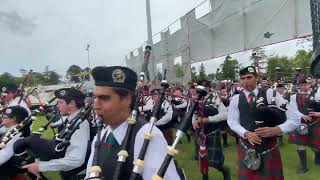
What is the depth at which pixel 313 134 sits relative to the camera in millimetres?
7898

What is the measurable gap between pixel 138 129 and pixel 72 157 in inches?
70.8

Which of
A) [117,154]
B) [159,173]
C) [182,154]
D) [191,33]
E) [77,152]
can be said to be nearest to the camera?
[159,173]

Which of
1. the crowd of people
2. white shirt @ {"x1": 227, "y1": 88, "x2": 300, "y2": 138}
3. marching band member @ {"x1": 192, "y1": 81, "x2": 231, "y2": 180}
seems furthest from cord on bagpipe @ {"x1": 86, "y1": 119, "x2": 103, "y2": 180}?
marching band member @ {"x1": 192, "y1": 81, "x2": 231, "y2": 180}

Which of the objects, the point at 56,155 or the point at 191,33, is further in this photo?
the point at 191,33

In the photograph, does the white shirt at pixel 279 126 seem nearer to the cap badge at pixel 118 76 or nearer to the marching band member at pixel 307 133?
the cap badge at pixel 118 76

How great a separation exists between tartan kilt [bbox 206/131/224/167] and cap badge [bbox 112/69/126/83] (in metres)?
4.76

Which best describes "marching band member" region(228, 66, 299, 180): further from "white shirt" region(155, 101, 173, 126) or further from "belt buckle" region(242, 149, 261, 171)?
"white shirt" region(155, 101, 173, 126)

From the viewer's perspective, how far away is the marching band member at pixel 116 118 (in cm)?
222

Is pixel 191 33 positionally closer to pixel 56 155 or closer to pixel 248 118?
pixel 248 118

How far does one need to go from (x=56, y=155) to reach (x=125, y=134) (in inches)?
73.0

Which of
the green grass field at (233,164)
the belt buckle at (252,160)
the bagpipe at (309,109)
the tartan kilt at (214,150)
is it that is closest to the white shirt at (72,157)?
the belt buckle at (252,160)

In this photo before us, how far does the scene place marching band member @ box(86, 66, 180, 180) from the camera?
2.22 meters

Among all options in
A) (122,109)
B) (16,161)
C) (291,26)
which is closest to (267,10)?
(291,26)

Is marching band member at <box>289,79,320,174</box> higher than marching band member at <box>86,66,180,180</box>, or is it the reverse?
marching band member at <box>86,66,180,180</box>
